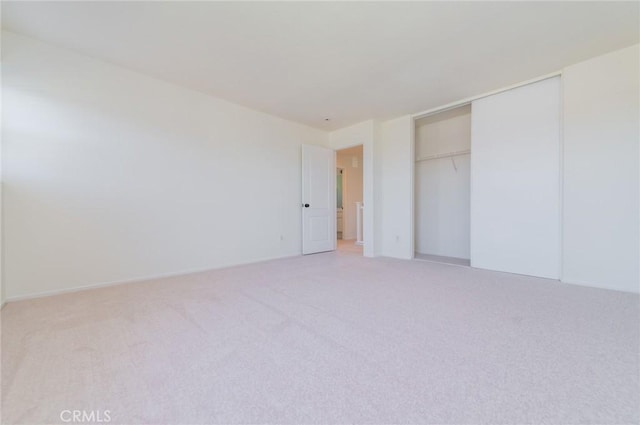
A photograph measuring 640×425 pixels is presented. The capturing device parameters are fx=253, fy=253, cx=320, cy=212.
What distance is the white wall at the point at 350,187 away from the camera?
755cm

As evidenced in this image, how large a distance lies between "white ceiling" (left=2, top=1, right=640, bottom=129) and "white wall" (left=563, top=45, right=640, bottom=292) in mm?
293

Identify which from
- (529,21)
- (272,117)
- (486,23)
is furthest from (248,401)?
(272,117)

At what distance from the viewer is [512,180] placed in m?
3.53

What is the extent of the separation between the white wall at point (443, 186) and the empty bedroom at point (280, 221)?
0.07 meters

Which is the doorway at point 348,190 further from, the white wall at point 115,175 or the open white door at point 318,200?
the white wall at point 115,175

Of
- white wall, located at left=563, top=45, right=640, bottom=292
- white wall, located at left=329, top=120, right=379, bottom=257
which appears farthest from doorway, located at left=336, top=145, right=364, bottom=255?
white wall, located at left=563, top=45, right=640, bottom=292

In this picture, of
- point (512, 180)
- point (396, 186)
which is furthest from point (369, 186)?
point (512, 180)

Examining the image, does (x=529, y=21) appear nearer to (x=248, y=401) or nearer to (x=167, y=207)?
(x=248, y=401)

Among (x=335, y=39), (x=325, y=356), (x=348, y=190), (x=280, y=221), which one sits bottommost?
(x=325, y=356)

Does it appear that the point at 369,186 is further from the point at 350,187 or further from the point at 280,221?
the point at 350,187

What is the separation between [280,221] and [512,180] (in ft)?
12.1

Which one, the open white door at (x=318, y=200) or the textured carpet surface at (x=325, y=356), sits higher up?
the open white door at (x=318, y=200)

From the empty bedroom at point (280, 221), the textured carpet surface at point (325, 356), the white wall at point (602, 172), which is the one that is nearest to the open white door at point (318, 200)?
the empty bedroom at point (280, 221)

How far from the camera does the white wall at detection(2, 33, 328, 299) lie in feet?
8.35
